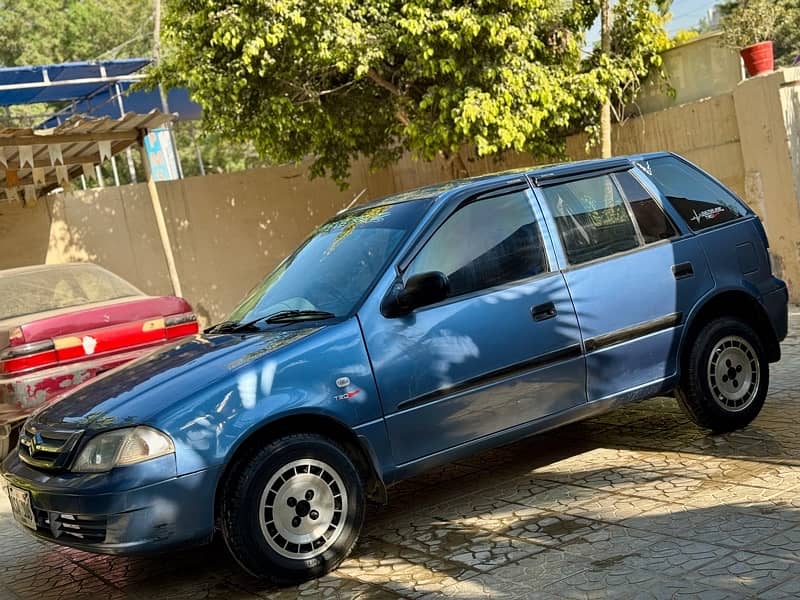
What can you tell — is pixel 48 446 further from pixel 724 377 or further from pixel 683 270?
pixel 724 377

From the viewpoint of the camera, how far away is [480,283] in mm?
5074

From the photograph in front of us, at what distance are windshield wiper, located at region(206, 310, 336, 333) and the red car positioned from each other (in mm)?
2346

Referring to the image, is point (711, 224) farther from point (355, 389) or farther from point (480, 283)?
point (355, 389)

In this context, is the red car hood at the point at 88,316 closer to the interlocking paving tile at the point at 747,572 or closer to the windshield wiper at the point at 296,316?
the windshield wiper at the point at 296,316

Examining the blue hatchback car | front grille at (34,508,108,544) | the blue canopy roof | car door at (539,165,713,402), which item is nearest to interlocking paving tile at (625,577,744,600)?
the blue hatchback car

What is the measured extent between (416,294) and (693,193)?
7.23 ft

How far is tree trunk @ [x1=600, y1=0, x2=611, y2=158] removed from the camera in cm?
1195

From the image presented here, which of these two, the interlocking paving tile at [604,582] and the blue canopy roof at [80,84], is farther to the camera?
→ the blue canopy roof at [80,84]

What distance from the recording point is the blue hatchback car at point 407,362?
425 cm

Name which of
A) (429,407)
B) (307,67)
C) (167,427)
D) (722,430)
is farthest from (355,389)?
(307,67)

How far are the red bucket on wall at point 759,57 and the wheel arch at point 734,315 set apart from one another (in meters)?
5.05

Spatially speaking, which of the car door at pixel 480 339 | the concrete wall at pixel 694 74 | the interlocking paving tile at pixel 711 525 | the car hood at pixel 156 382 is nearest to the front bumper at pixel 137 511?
the car hood at pixel 156 382

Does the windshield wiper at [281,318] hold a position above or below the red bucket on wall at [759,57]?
below

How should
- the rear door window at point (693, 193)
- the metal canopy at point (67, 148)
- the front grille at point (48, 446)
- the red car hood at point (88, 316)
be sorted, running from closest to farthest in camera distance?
the front grille at point (48, 446)
the rear door window at point (693, 193)
the red car hood at point (88, 316)
the metal canopy at point (67, 148)
